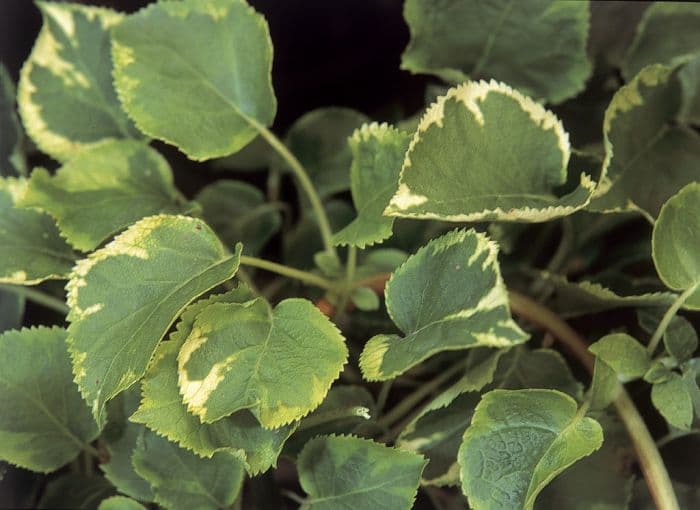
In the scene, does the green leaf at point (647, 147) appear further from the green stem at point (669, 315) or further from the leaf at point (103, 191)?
the leaf at point (103, 191)

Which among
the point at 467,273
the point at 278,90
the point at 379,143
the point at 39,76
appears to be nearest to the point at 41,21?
the point at 39,76

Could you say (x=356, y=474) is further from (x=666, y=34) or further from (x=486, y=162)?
(x=666, y=34)

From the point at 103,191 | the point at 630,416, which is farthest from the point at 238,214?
the point at 630,416

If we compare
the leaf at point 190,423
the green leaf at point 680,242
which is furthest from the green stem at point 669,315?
the leaf at point 190,423

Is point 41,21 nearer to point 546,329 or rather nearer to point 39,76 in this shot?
point 39,76

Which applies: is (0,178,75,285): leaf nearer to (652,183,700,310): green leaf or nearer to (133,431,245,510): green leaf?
(133,431,245,510): green leaf

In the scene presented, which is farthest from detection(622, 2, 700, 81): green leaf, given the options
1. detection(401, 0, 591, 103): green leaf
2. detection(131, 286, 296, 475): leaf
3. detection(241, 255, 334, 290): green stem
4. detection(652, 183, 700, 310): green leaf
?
detection(131, 286, 296, 475): leaf
